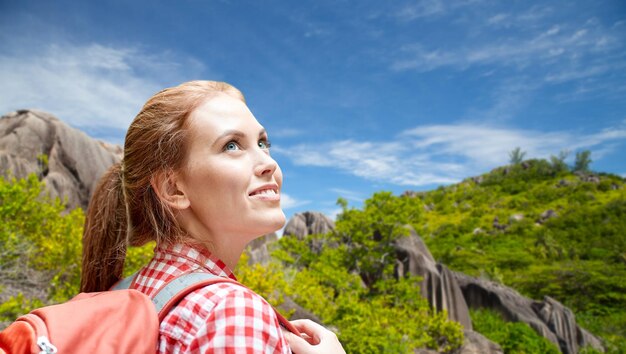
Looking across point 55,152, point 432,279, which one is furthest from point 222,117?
point 432,279

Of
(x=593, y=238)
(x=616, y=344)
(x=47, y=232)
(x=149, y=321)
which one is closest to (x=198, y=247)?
(x=149, y=321)

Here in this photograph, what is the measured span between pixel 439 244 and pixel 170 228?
4363 centimetres

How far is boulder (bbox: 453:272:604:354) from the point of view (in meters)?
22.0

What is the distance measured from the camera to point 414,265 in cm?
2302

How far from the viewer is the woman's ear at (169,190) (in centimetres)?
167

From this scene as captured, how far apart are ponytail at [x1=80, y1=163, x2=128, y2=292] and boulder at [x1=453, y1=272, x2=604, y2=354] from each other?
2270cm

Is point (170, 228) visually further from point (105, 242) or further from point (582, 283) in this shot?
point (582, 283)

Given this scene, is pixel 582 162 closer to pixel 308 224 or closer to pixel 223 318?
pixel 308 224

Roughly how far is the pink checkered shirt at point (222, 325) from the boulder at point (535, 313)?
75.3ft

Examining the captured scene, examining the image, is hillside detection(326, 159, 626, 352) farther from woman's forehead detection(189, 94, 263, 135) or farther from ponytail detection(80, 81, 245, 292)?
woman's forehead detection(189, 94, 263, 135)

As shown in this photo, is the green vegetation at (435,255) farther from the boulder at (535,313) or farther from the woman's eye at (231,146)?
the woman's eye at (231,146)

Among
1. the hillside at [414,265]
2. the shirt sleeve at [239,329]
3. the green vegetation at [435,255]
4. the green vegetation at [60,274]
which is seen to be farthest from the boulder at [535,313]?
the shirt sleeve at [239,329]

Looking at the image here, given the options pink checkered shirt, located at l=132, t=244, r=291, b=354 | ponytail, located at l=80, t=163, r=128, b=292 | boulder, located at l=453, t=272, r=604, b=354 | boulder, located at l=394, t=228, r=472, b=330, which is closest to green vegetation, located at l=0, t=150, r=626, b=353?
boulder, located at l=394, t=228, r=472, b=330

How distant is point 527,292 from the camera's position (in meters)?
32.2
